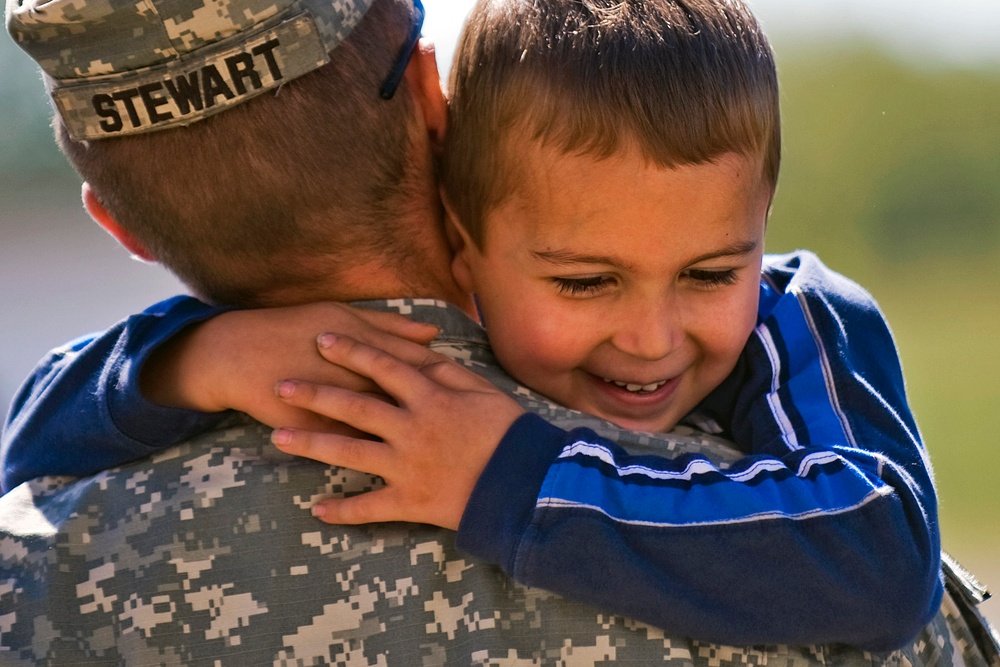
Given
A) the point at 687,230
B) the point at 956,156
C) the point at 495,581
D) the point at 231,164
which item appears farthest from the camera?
the point at 956,156

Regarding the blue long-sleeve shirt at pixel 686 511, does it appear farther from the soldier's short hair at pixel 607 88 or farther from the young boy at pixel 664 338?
the soldier's short hair at pixel 607 88

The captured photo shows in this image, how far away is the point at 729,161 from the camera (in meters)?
2.07

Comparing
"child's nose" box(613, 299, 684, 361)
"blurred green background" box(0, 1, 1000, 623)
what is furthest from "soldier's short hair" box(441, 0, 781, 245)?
"blurred green background" box(0, 1, 1000, 623)

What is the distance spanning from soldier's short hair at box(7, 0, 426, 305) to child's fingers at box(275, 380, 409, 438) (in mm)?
252

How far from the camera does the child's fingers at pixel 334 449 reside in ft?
5.51

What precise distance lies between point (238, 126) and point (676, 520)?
89 cm

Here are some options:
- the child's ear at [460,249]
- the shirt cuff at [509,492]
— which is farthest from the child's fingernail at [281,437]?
the child's ear at [460,249]

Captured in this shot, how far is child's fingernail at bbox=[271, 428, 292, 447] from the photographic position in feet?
5.49

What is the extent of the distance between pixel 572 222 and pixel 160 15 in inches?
29.6

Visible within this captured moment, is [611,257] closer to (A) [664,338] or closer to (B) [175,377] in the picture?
(A) [664,338]

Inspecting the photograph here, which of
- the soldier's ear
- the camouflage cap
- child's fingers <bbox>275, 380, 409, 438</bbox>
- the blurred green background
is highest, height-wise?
the camouflage cap

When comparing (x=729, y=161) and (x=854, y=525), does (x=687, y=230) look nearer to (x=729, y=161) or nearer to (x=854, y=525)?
(x=729, y=161)

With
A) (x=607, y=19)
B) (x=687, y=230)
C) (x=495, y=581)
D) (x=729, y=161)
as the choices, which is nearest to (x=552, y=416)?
(x=495, y=581)

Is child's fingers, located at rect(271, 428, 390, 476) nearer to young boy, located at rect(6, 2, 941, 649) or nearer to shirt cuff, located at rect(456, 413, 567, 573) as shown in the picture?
young boy, located at rect(6, 2, 941, 649)
